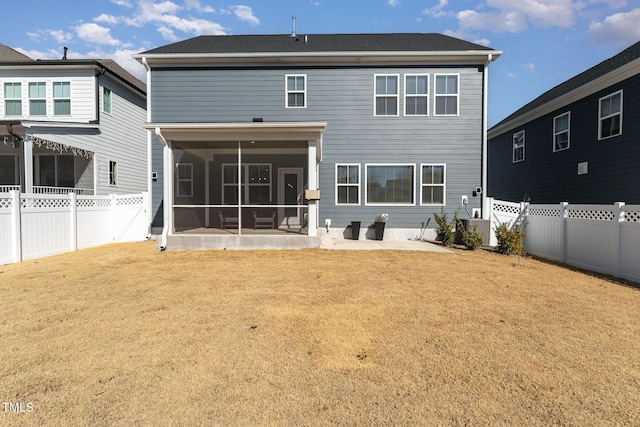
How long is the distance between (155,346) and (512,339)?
3586mm

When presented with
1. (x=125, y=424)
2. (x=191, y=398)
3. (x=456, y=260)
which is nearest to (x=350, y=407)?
(x=191, y=398)

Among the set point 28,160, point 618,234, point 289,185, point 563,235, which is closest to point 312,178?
point 289,185

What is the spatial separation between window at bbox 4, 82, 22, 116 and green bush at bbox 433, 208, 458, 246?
1701 cm

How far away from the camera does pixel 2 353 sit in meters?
3.00

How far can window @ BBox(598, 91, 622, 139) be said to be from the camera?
1004cm

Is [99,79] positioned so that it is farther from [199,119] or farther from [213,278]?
[213,278]

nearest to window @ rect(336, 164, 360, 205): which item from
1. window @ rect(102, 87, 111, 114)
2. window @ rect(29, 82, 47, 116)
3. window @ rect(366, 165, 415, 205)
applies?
window @ rect(366, 165, 415, 205)

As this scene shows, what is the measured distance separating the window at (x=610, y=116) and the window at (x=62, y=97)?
19625 millimetres

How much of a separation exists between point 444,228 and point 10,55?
20457 mm

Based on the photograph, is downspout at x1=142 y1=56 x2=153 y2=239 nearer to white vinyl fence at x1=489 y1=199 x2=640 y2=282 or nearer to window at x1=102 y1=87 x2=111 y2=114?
window at x1=102 y1=87 x2=111 y2=114

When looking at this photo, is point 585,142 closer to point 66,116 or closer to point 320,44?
point 320,44

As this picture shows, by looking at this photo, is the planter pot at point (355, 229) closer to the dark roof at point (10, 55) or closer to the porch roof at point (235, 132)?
the porch roof at point (235, 132)

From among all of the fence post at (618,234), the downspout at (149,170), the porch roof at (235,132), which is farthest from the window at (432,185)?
the downspout at (149,170)

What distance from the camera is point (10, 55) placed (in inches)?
592
